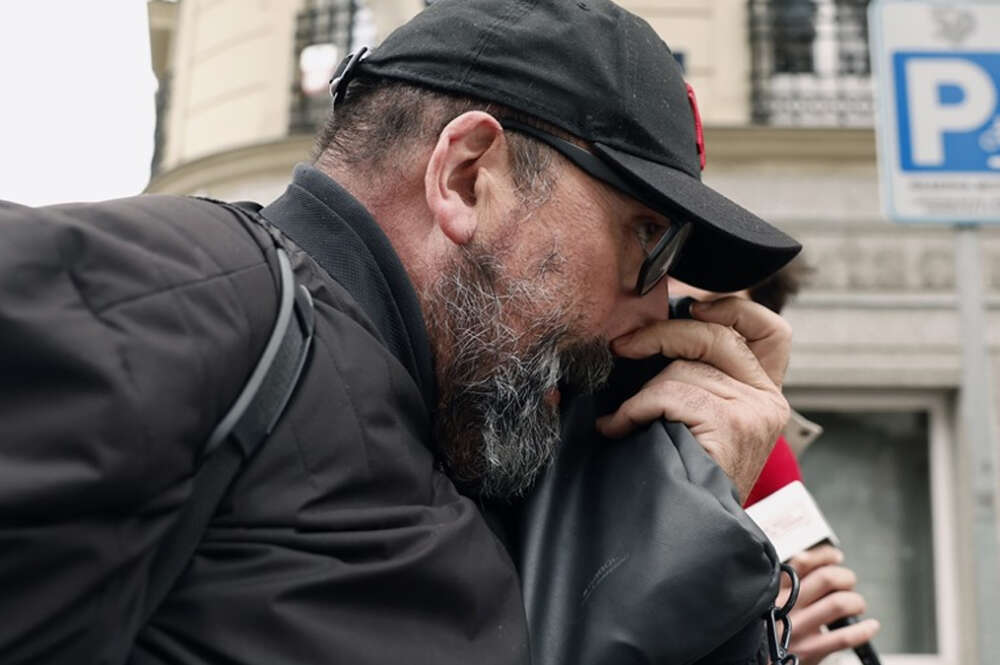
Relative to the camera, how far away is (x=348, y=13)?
8773mm

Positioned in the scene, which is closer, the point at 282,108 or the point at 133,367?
the point at 133,367

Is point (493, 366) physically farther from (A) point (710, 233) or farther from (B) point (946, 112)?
(B) point (946, 112)

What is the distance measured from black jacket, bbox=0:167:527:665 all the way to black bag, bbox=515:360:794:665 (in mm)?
86

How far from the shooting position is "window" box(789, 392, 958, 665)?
24.2 ft

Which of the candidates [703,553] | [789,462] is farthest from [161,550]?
[789,462]

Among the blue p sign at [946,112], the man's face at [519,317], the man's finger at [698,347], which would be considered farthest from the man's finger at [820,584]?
the blue p sign at [946,112]

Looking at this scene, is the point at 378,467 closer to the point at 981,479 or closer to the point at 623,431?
the point at 623,431

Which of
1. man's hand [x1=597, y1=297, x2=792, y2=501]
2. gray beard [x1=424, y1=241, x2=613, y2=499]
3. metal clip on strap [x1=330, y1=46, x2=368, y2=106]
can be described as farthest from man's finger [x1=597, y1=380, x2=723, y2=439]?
metal clip on strap [x1=330, y1=46, x2=368, y2=106]

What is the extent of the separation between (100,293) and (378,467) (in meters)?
0.34

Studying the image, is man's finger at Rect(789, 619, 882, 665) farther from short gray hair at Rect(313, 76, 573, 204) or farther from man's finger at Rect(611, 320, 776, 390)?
short gray hair at Rect(313, 76, 573, 204)

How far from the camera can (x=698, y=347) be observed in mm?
1810

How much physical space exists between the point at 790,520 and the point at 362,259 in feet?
4.19

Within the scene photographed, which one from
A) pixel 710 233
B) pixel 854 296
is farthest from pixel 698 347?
pixel 854 296

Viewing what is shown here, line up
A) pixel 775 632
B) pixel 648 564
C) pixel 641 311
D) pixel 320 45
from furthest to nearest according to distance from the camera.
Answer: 1. pixel 320 45
2. pixel 641 311
3. pixel 775 632
4. pixel 648 564
